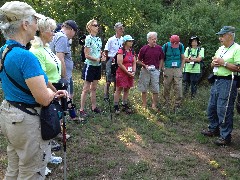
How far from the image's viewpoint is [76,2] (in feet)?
56.5

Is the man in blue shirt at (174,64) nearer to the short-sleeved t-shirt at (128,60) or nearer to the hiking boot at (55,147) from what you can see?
the short-sleeved t-shirt at (128,60)

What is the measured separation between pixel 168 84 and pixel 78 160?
3.76 metres

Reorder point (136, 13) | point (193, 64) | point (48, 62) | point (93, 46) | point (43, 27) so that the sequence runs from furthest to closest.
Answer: point (136, 13)
point (193, 64)
point (93, 46)
point (48, 62)
point (43, 27)

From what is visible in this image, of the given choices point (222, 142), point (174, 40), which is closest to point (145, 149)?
point (222, 142)

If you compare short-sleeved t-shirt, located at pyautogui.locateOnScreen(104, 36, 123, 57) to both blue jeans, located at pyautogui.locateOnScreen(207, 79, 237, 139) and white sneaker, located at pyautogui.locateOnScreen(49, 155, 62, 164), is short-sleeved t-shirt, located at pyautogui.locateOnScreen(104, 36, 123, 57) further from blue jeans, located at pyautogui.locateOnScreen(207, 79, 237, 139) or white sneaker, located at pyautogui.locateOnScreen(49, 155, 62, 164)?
white sneaker, located at pyautogui.locateOnScreen(49, 155, 62, 164)

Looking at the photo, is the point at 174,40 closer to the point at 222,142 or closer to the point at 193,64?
the point at 193,64

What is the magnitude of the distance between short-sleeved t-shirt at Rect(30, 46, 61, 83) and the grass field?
4.38ft

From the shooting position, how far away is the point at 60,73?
424 cm

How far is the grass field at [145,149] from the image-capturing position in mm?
4477

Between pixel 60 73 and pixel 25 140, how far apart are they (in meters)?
1.71

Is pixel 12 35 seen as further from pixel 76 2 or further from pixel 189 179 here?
pixel 76 2

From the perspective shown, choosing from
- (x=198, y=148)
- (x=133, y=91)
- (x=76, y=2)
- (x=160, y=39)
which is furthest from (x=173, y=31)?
(x=198, y=148)

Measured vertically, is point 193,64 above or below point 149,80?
above

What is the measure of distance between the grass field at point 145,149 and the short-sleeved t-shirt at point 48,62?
1.34 metres
